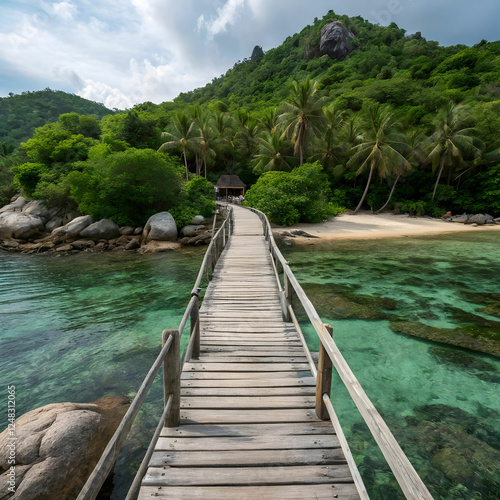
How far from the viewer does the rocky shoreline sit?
16859 mm

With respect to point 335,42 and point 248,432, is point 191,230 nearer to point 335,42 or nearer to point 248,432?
point 248,432

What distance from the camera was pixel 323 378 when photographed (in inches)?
106

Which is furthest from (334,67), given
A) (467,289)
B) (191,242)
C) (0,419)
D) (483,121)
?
(0,419)

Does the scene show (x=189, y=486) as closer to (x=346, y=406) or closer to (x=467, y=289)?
(x=346, y=406)

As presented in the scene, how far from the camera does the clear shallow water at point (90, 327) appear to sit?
17.0 ft

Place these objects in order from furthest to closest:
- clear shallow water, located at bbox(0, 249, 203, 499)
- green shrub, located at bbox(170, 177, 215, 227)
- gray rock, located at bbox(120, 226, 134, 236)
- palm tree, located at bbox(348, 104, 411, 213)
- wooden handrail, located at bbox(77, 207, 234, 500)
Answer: palm tree, located at bbox(348, 104, 411, 213) < green shrub, located at bbox(170, 177, 215, 227) < gray rock, located at bbox(120, 226, 134, 236) < clear shallow water, located at bbox(0, 249, 203, 499) < wooden handrail, located at bbox(77, 207, 234, 500)

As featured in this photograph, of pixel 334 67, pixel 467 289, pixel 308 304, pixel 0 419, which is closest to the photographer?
pixel 308 304

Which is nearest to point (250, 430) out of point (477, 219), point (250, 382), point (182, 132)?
point (250, 382)

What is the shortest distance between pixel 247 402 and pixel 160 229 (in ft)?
52.1

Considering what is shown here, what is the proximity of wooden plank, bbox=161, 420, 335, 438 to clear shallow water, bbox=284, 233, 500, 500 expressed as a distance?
5.46 feet

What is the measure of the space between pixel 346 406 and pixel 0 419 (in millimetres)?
5703

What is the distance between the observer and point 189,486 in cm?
209

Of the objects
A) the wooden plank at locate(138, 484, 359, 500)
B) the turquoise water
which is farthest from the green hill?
the wooden plank at locate(138, 484, 359, 500)

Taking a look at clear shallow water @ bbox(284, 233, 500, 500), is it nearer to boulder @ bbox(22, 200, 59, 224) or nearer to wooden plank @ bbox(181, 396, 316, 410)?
wooden plank @ bbox(181, 396, 316, 410)
